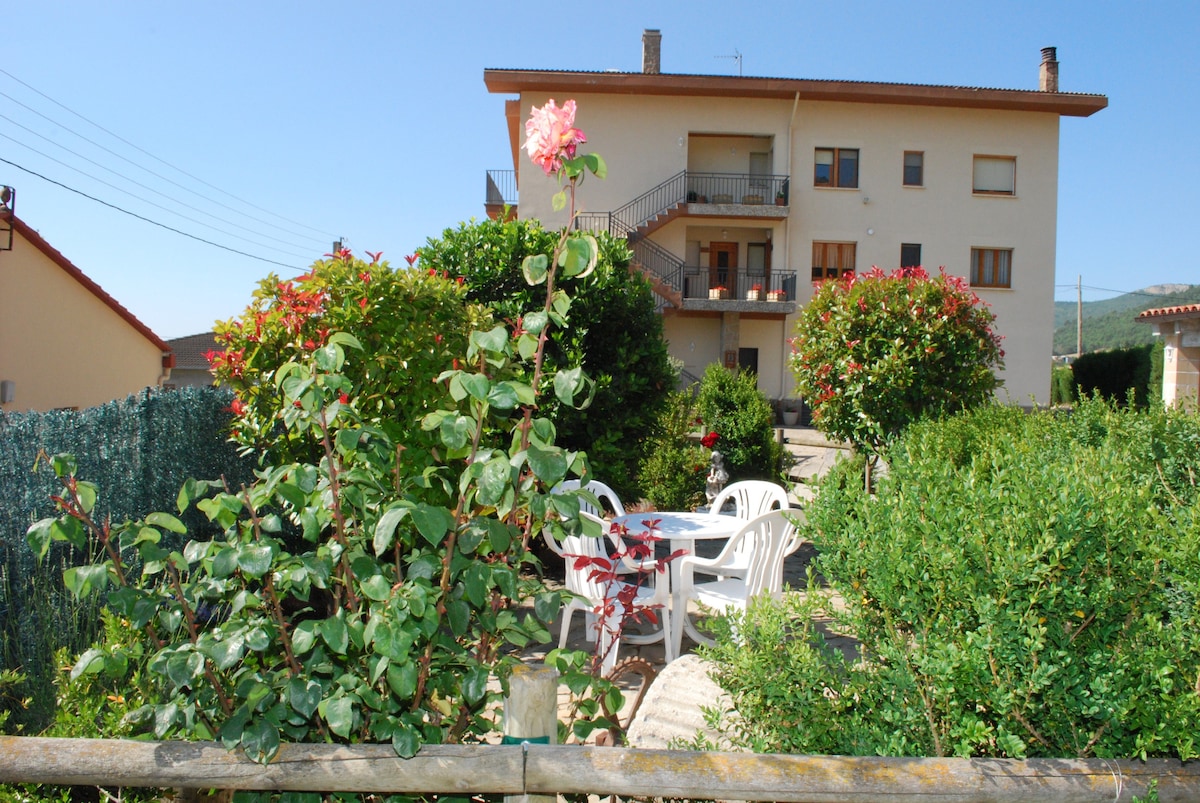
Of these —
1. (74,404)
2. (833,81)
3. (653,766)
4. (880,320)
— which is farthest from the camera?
(833,81)

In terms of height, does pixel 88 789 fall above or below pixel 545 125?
below

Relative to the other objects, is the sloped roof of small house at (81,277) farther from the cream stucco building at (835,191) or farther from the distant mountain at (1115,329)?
the distant mountain at (1115,329)

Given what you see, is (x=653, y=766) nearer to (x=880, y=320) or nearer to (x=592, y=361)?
(x=592, y=361)

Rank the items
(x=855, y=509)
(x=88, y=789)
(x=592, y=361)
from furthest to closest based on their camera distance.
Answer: (x=592, y=361)
(x=88, y=789)
(x=855, y=509)

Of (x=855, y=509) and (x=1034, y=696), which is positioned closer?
(x=1034, y=696)

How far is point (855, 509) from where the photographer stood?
267 cm

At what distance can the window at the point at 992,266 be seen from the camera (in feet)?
81.7

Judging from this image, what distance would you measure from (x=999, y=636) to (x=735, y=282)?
946 inches

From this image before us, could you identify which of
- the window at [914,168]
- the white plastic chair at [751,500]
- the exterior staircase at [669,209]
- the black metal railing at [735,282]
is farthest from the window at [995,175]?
the white plastic chair at [751,500]

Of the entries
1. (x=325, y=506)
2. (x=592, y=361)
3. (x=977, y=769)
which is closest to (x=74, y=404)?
(x=592, y=361)

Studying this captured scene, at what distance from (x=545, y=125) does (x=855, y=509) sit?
1575 millimetres

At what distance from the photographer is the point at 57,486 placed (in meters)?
3.94

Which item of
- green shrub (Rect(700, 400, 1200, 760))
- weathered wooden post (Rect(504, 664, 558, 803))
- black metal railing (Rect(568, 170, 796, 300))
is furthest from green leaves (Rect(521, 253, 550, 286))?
black metal railing (Rect(568, 170, 796, 300))

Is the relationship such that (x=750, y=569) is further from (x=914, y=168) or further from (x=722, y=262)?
(x=914, y=168)
